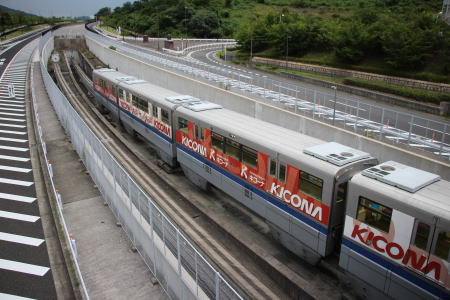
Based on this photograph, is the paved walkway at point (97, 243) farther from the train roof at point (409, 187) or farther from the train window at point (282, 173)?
the train roof at point (409, 187)

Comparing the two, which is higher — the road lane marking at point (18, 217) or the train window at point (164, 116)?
the train window at point (164, 116)

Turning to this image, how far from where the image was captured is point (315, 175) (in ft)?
34.7

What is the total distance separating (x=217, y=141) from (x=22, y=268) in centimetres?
798

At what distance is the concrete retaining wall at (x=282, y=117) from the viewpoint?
13.1m

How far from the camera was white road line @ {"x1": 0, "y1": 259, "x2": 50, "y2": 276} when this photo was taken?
10584 mm

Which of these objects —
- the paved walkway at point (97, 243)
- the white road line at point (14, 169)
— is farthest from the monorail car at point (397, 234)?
the white road line at point (14, 169)

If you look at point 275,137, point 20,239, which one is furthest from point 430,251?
point 20,239

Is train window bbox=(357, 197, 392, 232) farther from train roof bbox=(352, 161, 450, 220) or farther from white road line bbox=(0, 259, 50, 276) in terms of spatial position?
white road line bbox=(0, 259, 50, 276)

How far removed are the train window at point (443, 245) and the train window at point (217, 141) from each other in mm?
8349

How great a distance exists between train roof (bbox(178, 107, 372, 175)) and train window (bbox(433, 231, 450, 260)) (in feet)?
9.88

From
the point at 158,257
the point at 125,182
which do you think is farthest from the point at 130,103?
the point at 158,257

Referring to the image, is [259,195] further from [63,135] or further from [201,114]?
[63,135]

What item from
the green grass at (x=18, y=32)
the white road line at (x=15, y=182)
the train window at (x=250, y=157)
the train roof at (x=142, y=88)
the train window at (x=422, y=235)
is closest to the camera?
the train window at (x=422, y=235)

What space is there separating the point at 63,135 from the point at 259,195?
16.3 meters
